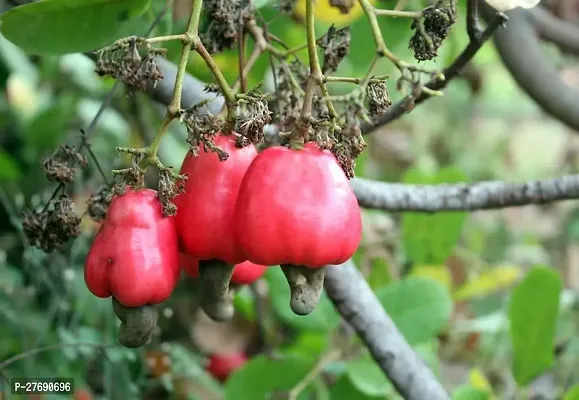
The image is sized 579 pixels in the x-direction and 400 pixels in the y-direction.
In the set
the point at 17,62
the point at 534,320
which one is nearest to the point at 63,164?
the point at 534,320

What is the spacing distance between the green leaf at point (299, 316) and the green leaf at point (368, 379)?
0.07 m

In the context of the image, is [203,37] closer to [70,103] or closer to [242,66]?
[242,66]

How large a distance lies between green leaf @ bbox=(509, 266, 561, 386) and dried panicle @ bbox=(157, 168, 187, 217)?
570mm

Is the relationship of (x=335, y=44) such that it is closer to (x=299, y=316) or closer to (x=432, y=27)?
(x=432, y=27)

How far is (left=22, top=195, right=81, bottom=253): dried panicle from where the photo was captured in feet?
1.91

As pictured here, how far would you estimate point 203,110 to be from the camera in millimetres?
520

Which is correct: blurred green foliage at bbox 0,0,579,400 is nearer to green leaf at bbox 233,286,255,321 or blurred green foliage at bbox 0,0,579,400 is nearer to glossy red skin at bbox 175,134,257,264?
green leaf at bbox 233,286,255,321

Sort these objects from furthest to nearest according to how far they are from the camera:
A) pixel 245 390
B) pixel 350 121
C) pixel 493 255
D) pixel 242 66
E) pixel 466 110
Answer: pixel 466 110
pixel 493 255
pixel 245 390
pixel 242 66
pixel 350 121

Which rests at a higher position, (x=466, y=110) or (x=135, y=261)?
(x=135, y=261)

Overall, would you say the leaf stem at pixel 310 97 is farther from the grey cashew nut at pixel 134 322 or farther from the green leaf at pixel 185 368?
the green leaf at pixel 185 368

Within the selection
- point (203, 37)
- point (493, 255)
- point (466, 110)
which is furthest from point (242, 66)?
point (466, 110)

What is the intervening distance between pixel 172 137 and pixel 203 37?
870mm

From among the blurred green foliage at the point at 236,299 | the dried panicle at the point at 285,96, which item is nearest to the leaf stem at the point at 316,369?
the blurred green foliage at the point at 236,299

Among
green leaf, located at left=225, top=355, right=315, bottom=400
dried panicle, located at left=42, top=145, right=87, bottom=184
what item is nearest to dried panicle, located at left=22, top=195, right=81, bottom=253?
dried panicle, located at left=42, top=145, right=87, bottom=184
